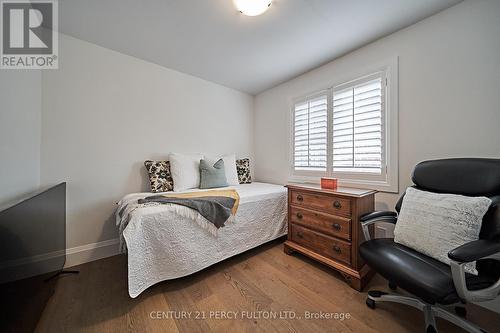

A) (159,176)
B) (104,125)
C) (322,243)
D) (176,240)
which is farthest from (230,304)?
(104,125)

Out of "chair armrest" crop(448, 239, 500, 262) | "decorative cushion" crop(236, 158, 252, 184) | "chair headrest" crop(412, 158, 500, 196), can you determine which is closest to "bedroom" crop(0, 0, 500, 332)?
"chair headrest" crop(412, 158, 500, 196)

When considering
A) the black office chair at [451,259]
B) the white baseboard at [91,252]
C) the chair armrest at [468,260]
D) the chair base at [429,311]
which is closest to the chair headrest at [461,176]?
the black office chair at [451,259]

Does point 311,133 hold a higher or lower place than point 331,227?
higher

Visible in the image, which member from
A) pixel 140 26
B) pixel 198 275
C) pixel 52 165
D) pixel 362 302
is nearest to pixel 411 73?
pixel 362 302

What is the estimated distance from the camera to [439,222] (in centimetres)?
110

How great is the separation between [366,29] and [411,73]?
0.58 m

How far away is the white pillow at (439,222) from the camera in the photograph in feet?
3.32

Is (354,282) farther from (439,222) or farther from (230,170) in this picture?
(230,170)

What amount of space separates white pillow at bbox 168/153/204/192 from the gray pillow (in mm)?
85

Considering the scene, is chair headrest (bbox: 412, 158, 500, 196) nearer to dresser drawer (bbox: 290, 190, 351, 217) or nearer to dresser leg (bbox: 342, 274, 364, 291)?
dresser drawer (bbox: 290, 190, 351, 217)

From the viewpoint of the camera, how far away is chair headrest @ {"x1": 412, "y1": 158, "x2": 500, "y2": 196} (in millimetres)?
1102

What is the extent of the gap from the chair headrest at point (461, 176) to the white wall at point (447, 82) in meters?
0.28
